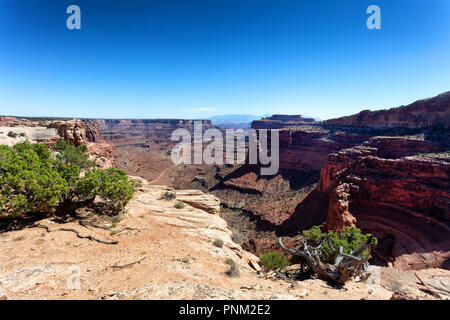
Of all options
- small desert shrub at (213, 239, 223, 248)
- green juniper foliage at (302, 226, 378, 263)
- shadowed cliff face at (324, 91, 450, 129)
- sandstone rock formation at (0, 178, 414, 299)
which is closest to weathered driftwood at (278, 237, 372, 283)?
sandstone rock formation at (0, 178, 414, 299)

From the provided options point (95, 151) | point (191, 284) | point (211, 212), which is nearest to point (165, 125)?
point (95, 151)

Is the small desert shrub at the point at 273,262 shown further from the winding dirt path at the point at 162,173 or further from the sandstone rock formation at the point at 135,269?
the winding dirt path at the point at 162,173

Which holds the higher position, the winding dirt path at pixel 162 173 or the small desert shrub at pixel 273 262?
the small desert shrub at pixel 273 262

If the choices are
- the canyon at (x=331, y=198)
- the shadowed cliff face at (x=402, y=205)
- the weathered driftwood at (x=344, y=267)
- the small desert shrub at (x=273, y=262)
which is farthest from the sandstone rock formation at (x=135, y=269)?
the shadowed cliff face at (x=402, y=205)

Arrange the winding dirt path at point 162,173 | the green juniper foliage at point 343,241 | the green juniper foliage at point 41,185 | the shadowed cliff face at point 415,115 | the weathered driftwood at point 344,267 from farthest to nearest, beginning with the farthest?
1. the winding dirt path at point 162,173
2. the shadowed cliff face at point 415,115
3. the green juniper foliage at point 343,241
4. the green juniper foliage at point 41,185
5. the weathered driftwood at point 344,267

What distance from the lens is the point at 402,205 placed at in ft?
80.4

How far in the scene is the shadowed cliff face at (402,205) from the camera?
19.7m

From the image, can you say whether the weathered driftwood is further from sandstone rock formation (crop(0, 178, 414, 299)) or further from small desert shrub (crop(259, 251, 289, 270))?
small desert shrub (crop(259, 251, 289, 270))

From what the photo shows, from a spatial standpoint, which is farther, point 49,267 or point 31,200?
point 31,200

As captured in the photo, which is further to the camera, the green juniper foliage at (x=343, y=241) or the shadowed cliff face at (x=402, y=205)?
the shadowed cliff face at (x=402, y=205)
